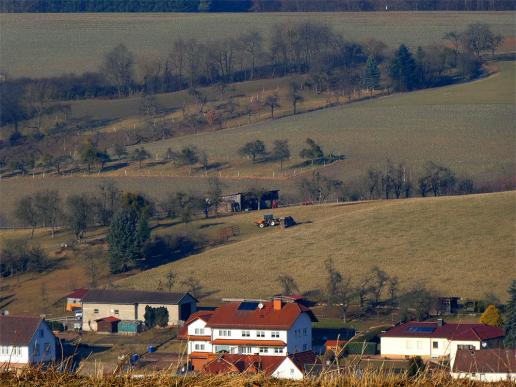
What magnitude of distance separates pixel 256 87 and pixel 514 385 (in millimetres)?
86405

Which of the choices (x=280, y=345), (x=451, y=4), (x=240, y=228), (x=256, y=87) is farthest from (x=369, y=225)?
(x=451, y=4)

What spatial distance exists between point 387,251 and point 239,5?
83684 mm

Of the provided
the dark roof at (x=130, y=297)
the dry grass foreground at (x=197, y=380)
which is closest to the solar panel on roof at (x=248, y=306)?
the dark roof at (x=130, y=297)

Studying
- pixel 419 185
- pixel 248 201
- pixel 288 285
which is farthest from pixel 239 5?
pixel 288 285

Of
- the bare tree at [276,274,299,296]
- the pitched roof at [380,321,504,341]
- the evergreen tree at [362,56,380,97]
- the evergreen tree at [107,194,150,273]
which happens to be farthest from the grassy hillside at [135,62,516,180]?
the pitched roof at [380,321,504,341]

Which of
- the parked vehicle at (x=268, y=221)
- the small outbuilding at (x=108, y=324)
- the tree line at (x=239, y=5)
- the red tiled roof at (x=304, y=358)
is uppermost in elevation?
the tree line at (x=239, y=5)

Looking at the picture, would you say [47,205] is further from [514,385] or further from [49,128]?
[514,385]

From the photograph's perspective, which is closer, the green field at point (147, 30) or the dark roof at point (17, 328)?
the dark roof at point (17, 328)

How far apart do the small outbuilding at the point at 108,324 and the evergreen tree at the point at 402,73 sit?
58.9 meters

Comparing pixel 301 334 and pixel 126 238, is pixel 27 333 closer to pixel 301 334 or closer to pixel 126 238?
pixel 301 334

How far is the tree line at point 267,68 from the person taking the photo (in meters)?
91.7

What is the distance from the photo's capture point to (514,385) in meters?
7.05

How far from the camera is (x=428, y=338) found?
29.3 meters

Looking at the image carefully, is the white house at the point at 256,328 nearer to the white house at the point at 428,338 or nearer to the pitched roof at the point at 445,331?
the white house at the point at 428,338
